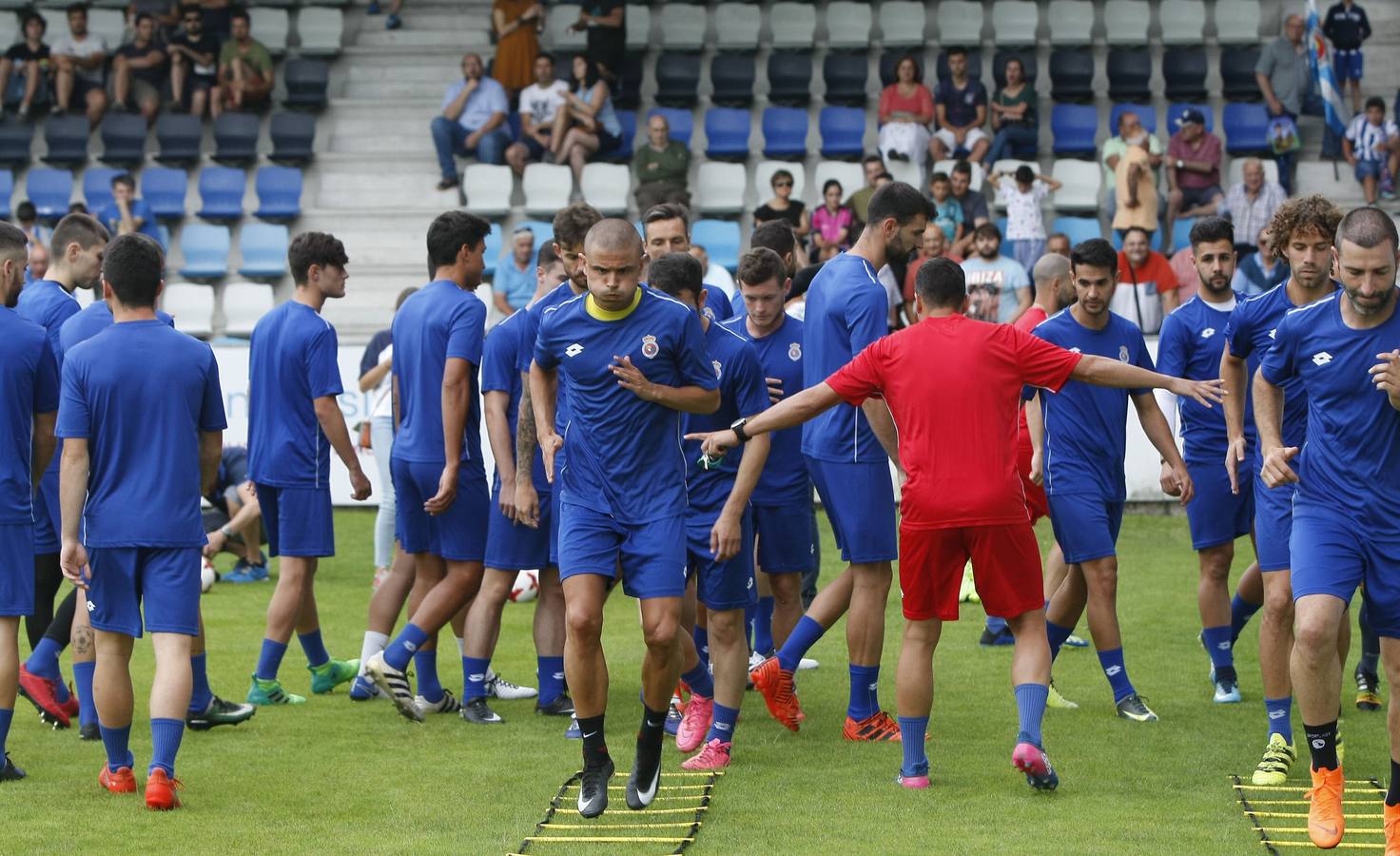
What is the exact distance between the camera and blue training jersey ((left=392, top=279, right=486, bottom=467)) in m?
8.12

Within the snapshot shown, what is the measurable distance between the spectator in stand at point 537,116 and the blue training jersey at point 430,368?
42.1 feet

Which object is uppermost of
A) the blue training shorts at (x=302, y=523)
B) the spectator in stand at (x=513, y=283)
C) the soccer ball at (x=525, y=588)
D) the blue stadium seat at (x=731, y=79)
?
the blue stadium seat at (x=731, y=79)

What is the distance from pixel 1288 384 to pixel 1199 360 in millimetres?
1135

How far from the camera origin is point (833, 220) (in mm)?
18562

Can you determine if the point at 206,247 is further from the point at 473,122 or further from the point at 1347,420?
the point at 1347,420

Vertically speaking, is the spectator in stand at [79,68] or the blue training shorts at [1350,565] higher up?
the spectator in stand at [79,68]

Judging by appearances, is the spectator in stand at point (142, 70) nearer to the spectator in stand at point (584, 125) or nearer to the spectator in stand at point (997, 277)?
the spectator in stand at point (584, 125)

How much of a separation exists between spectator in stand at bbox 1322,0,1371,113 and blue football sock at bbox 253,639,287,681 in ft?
51.9

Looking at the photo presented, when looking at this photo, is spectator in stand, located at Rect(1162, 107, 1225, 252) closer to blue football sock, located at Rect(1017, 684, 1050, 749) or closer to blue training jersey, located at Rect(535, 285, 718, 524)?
blue football sock, located at Rect(1017, 684, 1050, 749)

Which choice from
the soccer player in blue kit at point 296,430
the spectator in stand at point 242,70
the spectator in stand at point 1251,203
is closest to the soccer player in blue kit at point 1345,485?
the soccer player in blue kit at point 296,430

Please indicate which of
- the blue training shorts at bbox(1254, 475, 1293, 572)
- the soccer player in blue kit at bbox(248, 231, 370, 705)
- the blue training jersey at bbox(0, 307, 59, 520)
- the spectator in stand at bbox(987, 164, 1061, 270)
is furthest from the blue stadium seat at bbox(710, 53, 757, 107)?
the blue training jersey at bbox(0, 307, 59, 520)

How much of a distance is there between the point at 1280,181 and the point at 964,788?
15.0 metres

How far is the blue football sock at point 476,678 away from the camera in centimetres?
816

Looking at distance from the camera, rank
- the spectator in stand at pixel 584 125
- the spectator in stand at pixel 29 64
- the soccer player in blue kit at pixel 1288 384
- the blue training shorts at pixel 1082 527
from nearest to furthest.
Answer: the soccer player in blue kit at pixel 1288 384 < the blue training shorts at pixel 1082 527 < the spectator in stand at pixel 584 125 < the spectator in stand at pixel 29 64
